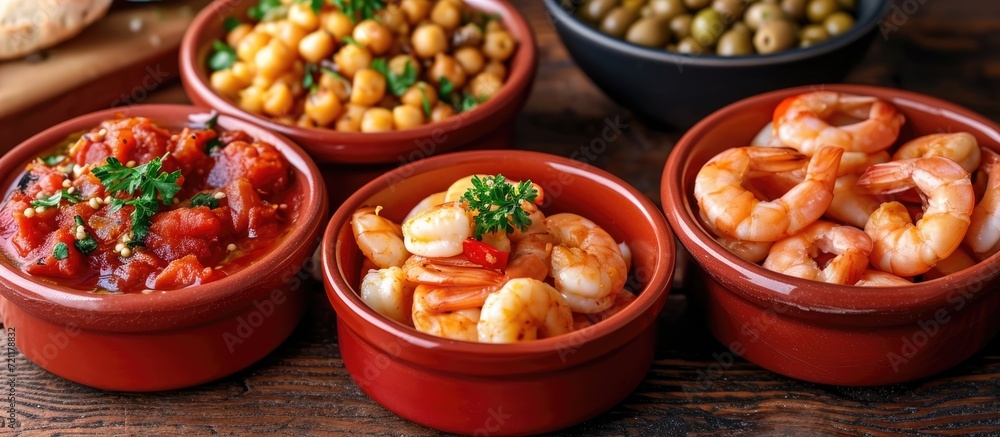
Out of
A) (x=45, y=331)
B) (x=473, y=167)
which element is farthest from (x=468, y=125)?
(x=45, y=331)

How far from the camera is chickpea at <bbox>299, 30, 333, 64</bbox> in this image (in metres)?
2.86

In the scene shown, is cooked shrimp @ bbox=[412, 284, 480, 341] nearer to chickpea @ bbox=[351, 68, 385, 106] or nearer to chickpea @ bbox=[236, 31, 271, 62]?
chickpea @ bbox=[351, 68, 385, 106]

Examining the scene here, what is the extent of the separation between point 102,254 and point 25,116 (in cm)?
90

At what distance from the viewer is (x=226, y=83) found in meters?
2.87

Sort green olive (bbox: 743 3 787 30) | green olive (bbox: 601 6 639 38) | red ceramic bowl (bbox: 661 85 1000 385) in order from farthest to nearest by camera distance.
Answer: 1. green olive (bbox: 601 6 639 38)
2. green olive (bbox: 743 3 787 30)
3. red ceramic bowl (bbox: 661 85 1000 385)

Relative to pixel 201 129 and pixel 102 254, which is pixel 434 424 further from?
pixel 201 129

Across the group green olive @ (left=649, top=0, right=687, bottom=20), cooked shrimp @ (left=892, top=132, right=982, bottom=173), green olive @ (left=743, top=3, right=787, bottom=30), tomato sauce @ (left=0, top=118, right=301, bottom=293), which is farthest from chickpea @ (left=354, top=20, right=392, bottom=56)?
cooked shrimp @ (left=892, top=132, right=982, bottom=173)

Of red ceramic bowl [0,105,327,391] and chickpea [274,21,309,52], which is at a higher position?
chickpea [274,21,309,52]

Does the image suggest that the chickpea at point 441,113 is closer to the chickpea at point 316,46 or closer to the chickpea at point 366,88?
the chickpea at point 366,88

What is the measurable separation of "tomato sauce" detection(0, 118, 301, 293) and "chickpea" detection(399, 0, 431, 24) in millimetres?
687

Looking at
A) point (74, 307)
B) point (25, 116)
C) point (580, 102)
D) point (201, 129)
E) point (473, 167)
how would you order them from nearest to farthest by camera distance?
point (74, 307), point (473, 167), point (201, 129), point (25, 116), point (580, 102)

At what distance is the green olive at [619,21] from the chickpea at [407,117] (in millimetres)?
715

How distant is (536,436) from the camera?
2186 millimetres

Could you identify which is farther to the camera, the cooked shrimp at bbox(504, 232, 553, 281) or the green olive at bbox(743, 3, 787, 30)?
the green olive at bbox(743, 3, 787, 30)
